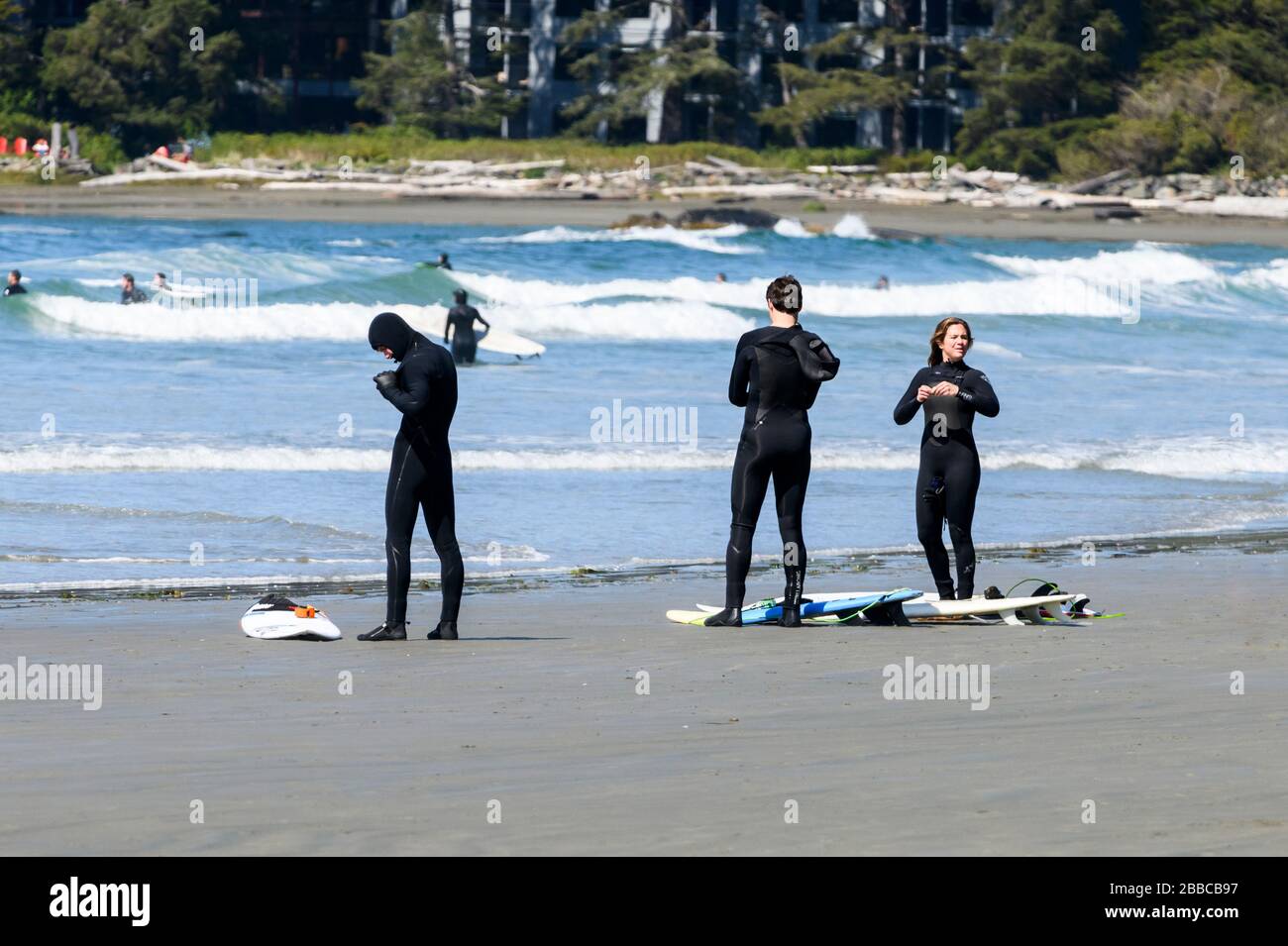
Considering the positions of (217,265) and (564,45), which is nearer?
(217,265)

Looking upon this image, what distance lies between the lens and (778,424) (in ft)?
30.7

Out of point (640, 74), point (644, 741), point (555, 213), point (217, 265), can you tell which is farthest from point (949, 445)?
point (640, 74)

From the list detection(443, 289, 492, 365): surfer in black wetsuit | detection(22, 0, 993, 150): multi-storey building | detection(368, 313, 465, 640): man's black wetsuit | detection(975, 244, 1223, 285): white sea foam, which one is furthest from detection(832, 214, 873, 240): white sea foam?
detection(368, 313, 465, 640): man's black wetsuit

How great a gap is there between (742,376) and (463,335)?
18.4 meters

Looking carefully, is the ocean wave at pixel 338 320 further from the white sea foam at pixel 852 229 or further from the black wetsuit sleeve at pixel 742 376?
the black wetsuit sleeve at pixel 742 376

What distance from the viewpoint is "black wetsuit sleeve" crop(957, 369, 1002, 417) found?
9797 millimetres

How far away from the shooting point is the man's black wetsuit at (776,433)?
9.27 m

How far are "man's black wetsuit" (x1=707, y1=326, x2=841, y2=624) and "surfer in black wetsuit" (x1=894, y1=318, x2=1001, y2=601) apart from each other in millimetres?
746

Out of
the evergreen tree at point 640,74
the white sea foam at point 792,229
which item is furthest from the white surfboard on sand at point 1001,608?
the evergreen tree at point 640,74

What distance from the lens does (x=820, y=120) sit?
236ft

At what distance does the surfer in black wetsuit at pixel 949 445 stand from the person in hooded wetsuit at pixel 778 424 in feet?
2.47

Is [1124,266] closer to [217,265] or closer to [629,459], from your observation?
[217,265]

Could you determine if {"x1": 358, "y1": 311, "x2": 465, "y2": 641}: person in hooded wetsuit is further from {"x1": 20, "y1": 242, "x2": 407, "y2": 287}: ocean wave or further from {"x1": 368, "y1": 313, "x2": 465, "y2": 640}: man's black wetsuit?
{"x1": 20, "y1": 242, "x2": 407, "y2": 287}: ocean wave
